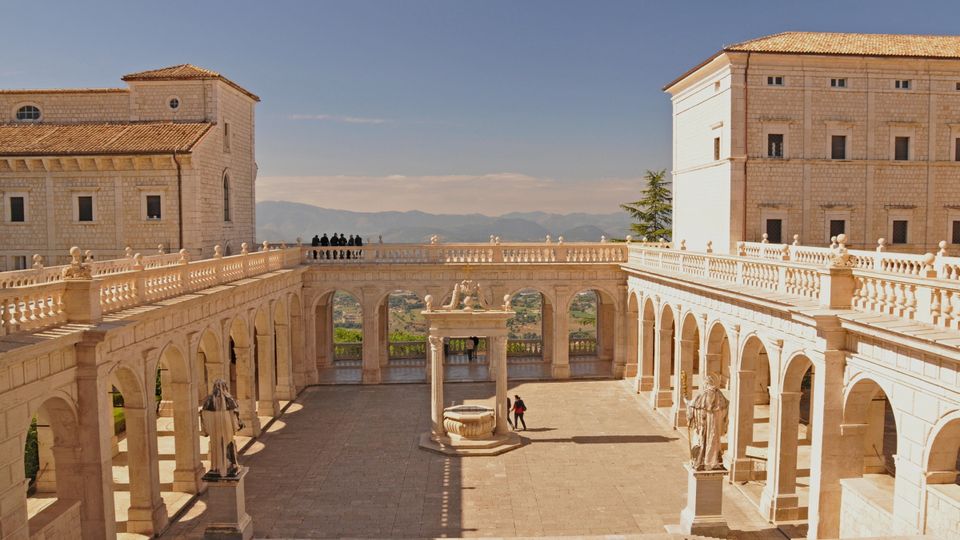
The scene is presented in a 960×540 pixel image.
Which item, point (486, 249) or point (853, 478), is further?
point (486, 249)

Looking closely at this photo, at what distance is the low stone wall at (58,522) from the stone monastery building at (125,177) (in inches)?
725

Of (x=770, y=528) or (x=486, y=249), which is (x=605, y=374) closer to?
(x=486, y=249)

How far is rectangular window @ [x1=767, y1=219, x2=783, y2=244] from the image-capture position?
108 feet

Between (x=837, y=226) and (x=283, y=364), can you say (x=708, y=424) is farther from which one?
(x=837, y=226)

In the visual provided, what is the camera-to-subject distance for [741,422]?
2105cm

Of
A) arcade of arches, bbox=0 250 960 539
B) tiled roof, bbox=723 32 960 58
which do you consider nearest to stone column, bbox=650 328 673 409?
arcade of arches, bbox=0 250 960 539

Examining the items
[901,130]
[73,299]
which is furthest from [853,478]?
[901,130]

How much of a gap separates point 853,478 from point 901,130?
76.1ft

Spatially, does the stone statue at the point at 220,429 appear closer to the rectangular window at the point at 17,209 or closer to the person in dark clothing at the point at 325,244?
the person in dark clothing at the point at 325,244

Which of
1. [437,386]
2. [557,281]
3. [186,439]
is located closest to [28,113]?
[186,439]

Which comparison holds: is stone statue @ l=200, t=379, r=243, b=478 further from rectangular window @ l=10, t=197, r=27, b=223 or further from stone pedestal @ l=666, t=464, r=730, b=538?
rectangular window @ l=10, t=197, r=27, b=223

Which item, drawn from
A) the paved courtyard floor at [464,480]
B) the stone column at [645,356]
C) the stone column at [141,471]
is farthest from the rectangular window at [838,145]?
the stone column at [141,471]

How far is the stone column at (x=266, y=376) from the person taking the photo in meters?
28.6

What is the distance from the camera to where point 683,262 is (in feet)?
84.2
